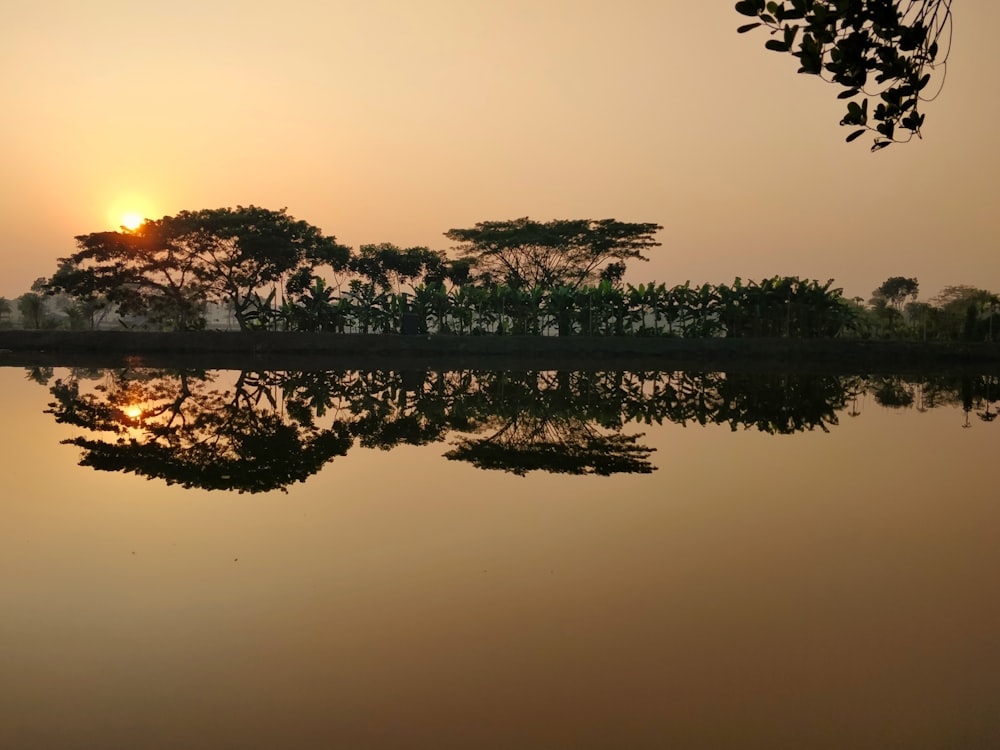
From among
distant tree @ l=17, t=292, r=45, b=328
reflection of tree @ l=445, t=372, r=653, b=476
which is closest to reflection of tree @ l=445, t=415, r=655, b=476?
reflection of tree @ l=445, t=372, r=653, b=476

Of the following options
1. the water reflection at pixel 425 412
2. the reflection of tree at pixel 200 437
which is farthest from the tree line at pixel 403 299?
the reflection of tree at pixel 200 437

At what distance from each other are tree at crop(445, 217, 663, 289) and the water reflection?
20.3 metres

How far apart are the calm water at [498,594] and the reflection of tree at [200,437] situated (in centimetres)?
10

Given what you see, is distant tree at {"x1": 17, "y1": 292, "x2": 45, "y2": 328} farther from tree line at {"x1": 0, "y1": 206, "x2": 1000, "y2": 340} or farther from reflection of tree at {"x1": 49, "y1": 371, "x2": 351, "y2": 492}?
reflection of tree at {"x1": 49, "y1": 371, "x2": 351, "y2": 492}

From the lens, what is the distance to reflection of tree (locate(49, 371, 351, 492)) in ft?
28.7

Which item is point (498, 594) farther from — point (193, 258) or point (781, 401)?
point (193, 258)

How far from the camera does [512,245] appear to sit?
44438 millimetres

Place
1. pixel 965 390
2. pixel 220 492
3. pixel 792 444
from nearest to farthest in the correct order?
pixel 220 492, pixel 792 444, pixel 965 390

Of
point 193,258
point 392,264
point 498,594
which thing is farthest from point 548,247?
point 498,594

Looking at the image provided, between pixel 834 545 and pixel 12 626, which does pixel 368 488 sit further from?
pixel 834 545

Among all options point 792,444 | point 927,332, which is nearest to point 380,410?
point 792,444

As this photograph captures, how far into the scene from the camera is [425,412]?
14484mm

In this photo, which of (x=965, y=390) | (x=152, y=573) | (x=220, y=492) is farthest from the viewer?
(x=965, y=390)

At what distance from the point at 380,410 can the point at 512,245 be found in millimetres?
30858
